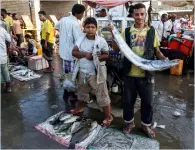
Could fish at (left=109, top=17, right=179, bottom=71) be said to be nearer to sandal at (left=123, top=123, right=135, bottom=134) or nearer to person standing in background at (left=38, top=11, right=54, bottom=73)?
sandal at (left=123, top=123, right=135, bottom=134)

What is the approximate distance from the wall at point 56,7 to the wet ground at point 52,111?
374 inches

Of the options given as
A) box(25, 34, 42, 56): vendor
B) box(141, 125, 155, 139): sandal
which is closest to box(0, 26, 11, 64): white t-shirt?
box(25, 34, 42, 56): vendor

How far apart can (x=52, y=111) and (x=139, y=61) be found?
2.11 metres

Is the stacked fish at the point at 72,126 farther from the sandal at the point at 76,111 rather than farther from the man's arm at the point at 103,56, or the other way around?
the man's arm at the point at 103,56

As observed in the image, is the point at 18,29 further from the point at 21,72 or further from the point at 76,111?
the point at 76,111

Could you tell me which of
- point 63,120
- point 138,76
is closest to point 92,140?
point 63,120

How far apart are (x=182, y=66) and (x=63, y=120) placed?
4667 mm

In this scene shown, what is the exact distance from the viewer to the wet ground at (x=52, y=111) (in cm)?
327

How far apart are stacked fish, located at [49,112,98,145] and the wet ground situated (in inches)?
7.8

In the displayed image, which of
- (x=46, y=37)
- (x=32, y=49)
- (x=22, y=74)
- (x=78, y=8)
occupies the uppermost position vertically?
(x=78, y=8)

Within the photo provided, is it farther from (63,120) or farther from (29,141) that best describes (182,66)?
(29,141)

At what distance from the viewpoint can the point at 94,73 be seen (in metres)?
3.48

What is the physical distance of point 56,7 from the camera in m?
15.6

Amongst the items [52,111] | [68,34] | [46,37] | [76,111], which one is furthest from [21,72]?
[76,111]
